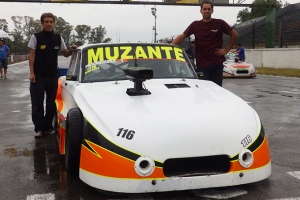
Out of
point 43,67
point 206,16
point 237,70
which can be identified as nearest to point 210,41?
point 206,16

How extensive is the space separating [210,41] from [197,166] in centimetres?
287

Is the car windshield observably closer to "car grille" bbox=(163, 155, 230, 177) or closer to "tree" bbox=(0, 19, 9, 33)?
"car grille" bbox=(163, 155, 230, 177)

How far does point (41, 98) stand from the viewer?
20.0 ft

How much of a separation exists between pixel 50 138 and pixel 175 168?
10.7 feet

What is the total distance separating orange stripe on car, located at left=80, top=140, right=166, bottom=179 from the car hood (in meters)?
0.11

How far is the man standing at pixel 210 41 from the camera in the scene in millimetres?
5738

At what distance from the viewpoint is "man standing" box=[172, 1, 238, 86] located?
5.74 meters

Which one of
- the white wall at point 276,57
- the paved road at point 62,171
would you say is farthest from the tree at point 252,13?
the paved road at point 62,171

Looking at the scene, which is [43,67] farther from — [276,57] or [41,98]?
[276,57]

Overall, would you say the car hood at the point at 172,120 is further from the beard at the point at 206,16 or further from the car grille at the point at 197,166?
the beard at the point at 206,16

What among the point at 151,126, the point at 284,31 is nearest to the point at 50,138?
the point at 151,126

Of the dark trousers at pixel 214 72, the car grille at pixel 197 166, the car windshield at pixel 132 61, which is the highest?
the car windshield at pixel 132 61

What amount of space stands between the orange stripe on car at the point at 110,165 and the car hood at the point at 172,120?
0.35 ft

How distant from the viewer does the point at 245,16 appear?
316 feet
